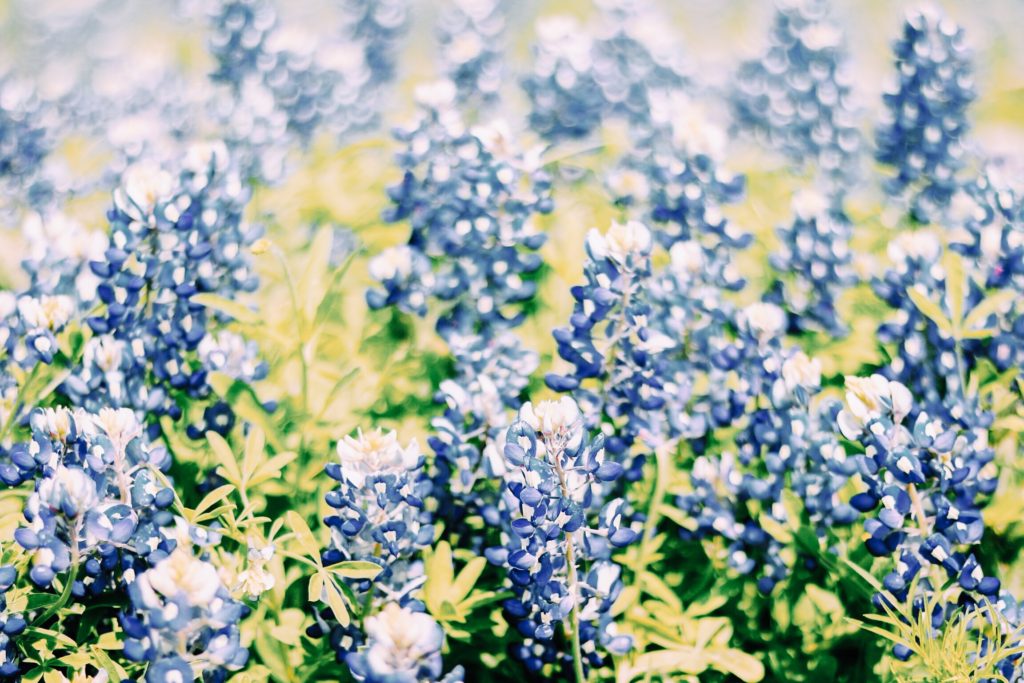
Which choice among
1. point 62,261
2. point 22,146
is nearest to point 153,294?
point 62,261

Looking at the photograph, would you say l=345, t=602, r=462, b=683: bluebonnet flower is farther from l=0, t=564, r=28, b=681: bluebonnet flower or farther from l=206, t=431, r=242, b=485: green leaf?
l=0, t=564, r=28, b=681: bluebonnet flower

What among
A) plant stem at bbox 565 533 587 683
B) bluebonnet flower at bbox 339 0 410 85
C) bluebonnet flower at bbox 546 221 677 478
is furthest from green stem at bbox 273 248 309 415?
bluebonnet flower at bbox 339 0 410 85

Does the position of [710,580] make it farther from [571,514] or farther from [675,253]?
[675,253]

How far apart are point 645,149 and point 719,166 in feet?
2.06

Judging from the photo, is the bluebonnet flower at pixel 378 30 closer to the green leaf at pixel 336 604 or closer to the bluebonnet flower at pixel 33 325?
the bluebonnet flower at pixel 33 325

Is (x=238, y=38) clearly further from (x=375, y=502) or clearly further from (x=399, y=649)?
(x=399, y=649)

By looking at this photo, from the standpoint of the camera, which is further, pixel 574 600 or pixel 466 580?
pixel 466 580

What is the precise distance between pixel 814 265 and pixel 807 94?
172 cm

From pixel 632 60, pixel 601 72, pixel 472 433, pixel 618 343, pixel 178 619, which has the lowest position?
pixel 632 60

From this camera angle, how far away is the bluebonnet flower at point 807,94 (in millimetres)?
4445

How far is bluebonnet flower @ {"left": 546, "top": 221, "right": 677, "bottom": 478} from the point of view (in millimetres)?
2434

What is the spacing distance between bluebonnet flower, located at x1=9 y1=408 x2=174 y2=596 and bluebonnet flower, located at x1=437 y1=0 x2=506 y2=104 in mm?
2736

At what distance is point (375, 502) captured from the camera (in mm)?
2152

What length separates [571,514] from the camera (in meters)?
2.00
